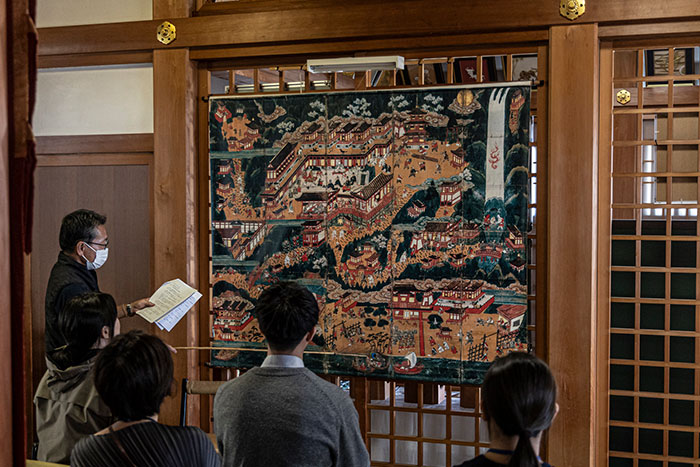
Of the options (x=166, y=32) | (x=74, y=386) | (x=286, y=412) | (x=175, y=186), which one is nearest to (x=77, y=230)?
(x=175, y=186)

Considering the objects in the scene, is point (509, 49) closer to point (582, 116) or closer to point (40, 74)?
point (582, 116)

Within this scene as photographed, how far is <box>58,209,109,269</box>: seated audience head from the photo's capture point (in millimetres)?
3133

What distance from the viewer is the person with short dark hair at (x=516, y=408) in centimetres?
145

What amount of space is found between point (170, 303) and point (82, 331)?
89 cm

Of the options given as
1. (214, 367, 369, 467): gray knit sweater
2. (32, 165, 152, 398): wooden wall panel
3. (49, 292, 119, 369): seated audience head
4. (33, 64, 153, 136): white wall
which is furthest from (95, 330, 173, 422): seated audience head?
(33, 64, 153, 136): white wall

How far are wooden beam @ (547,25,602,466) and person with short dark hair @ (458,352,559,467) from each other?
165 cm

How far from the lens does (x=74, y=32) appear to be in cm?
371

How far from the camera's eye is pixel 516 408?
1.46 metres

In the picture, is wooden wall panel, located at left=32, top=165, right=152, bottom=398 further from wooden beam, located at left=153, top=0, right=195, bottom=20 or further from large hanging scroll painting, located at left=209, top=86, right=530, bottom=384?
wooden beam, located at left=153, top=0, right=195, bottom=20

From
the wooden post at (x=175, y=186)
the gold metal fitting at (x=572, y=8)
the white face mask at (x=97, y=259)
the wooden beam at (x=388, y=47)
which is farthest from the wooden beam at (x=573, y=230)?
the white face mask at (x=97, y=259)

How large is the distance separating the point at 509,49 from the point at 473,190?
2.20 feet

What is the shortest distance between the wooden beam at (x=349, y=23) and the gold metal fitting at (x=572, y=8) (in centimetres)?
2

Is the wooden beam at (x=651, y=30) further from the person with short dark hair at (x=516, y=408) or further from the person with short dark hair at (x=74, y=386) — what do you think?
the person with short dark hair at (x=74, y=386)

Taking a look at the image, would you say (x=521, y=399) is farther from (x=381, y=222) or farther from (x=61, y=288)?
(x=61, y=288)
